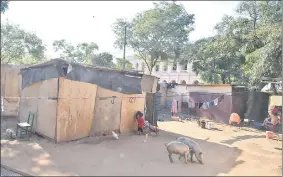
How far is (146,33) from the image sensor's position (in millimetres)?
13445

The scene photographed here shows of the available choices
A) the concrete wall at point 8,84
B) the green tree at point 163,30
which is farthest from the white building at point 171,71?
the concrete wall at point 8,84

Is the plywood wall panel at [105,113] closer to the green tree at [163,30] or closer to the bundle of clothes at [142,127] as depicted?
the bundle of clothes at [142,127]

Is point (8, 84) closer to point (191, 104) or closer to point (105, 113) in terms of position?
point (105, 113)

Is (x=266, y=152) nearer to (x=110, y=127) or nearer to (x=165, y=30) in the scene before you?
(x=110, y=127)

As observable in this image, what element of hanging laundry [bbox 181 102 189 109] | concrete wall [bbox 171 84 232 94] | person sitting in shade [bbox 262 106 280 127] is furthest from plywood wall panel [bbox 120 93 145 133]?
hanging laundry [bbox 181 102 189 109]

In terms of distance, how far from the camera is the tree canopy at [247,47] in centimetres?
529

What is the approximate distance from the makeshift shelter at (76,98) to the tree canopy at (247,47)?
9.21 ft

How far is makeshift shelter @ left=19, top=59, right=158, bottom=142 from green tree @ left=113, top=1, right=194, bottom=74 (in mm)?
8448

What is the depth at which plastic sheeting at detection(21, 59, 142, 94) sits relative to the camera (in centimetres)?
353

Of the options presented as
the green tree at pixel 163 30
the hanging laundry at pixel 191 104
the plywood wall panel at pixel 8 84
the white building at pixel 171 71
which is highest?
the green tree at pixel 163 30

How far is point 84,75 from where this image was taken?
12.9 ft

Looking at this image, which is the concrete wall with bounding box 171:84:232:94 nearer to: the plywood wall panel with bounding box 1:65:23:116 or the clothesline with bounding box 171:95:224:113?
the clothesline with bounding box 171:95:224:113

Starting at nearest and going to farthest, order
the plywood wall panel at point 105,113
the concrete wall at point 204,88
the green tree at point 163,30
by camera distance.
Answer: the plywood wall panel at point 105,113 → the concrete wall at point 204,88 → the green tree at point 163,30

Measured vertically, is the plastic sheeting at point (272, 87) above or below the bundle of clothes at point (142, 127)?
above
